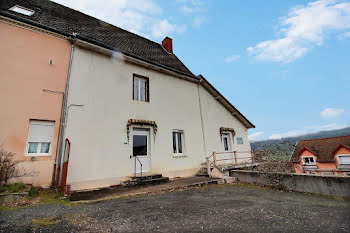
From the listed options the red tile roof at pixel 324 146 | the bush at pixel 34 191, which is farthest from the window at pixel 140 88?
the red tile roof at pixel 324 146

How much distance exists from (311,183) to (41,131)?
32.1 ft

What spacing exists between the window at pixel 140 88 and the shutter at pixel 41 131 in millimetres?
3966

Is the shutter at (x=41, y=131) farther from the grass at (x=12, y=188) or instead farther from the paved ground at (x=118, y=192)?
the paved ground at (x=118, y=192)

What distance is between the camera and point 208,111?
12.8 metres

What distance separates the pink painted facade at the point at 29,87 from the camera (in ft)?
19.7

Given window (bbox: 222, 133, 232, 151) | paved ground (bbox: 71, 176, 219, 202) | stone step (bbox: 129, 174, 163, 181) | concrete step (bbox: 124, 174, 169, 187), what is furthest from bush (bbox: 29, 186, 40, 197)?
window (bbox: 222, 133, 232, 151)

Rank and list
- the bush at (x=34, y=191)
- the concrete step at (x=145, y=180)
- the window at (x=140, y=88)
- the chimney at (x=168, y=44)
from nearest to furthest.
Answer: the bush at (x=34, y=191) < the concrete step at (x=145, y=180) < the window at (x=140, y=88) < the chimney at (x=168, y=44)

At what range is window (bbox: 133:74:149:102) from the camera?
9.50 m

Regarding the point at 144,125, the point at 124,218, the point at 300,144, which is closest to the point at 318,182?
the point at 124,218

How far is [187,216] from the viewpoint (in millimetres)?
3789

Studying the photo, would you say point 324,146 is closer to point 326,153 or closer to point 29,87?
point 326,153

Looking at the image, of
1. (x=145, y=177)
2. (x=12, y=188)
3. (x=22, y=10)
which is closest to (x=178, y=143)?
(x=145, y=177)

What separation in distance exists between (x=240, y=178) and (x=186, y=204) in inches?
191

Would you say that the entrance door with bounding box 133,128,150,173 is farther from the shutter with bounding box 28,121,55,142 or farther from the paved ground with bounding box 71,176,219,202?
the shutter with bounding box 28,121,55,142
